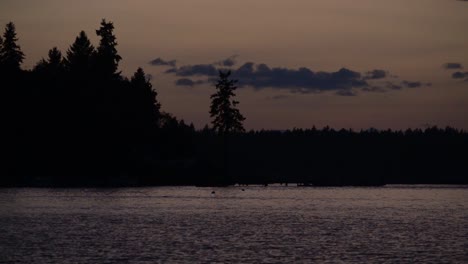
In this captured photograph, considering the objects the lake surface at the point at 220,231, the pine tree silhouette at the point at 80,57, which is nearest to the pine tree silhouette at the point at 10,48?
the pine tree silhouette at the point at 80,57

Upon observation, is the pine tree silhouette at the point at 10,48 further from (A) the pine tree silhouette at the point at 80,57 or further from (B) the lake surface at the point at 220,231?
A: (B) the lake surface at the point at 220,231

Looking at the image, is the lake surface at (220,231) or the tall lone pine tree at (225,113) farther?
the tall lone pine tree at (225,113)

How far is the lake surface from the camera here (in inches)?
2119

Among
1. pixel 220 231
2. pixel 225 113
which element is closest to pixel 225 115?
pixel 225 113

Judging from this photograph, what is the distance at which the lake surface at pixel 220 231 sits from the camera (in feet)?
177

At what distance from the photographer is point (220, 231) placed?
71.8 meters

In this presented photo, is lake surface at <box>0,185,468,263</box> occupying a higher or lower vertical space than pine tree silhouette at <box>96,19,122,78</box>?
lower

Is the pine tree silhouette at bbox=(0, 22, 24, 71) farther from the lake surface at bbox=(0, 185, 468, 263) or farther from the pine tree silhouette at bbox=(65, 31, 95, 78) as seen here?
the lake surface at bbox=(0, 185, 468, 263)

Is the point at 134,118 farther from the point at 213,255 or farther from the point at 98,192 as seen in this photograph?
the point at 213,255

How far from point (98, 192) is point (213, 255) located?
8342 centimetres

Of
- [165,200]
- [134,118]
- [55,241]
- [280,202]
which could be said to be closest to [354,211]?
[280,202]

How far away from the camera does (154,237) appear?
65.5m

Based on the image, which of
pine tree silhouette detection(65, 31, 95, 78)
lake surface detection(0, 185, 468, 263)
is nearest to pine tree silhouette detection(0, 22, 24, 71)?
pine tree silhouette detection(65, 31, 95, 78)

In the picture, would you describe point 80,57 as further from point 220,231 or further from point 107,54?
point 220,231
